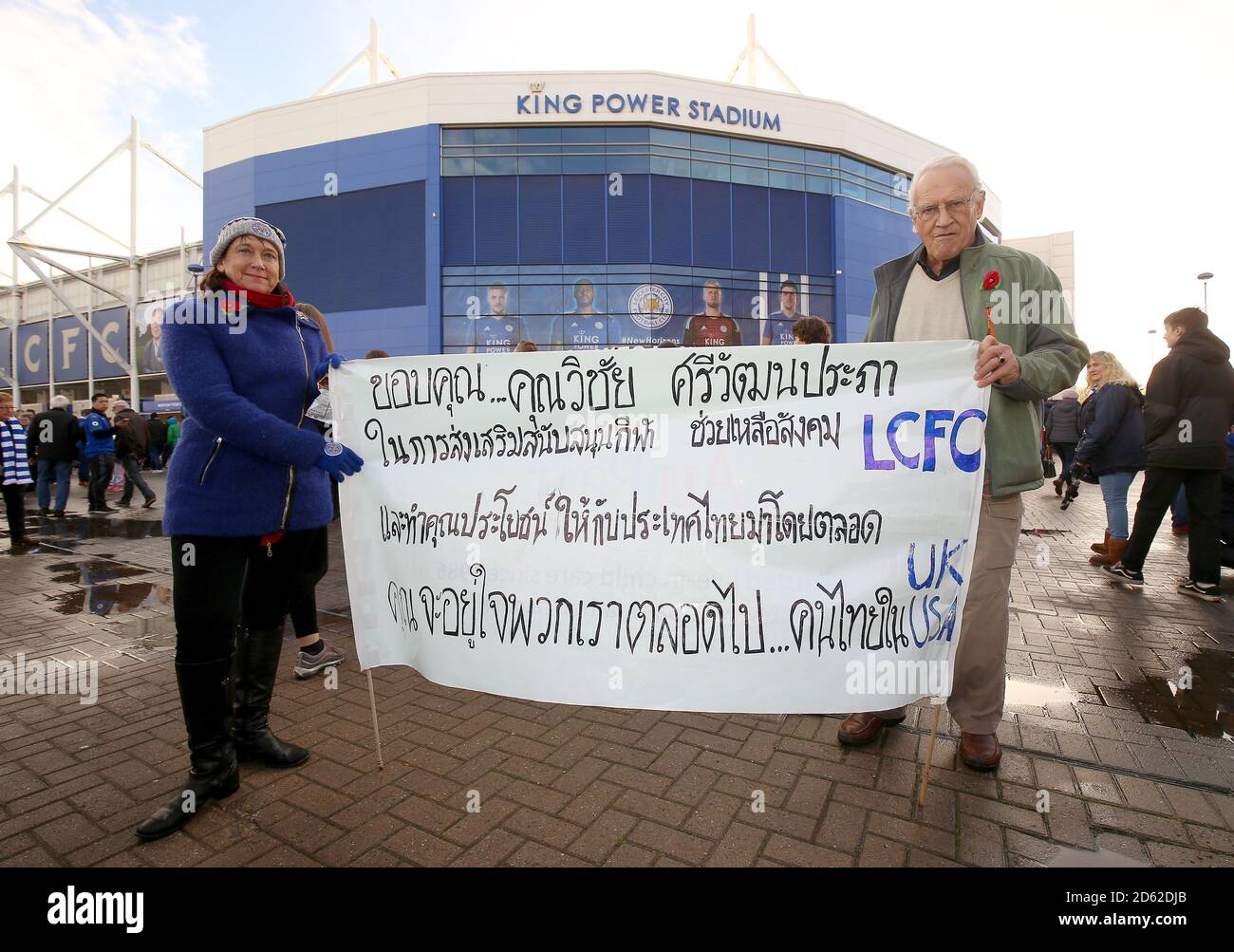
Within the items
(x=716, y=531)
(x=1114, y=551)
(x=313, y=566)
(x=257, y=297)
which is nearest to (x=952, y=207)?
(x=716, y=531)

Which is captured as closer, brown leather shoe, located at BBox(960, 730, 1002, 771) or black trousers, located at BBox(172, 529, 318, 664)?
black trousers, located at BBox(172, 529, 318, 664)

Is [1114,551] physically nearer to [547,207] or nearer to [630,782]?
[630,782]

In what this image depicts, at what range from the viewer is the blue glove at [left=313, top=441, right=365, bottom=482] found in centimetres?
258

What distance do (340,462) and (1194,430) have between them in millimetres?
6361

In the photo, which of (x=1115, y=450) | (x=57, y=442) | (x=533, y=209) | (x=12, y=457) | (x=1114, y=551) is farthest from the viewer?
(x=533, y=209)

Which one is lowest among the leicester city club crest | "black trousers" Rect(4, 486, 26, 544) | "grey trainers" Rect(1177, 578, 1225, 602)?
"grey trainers" Rect(1177, 578, 1225, 602)

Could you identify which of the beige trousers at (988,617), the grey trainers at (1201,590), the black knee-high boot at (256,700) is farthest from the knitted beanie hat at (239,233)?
the grey trainers at (1201,590)

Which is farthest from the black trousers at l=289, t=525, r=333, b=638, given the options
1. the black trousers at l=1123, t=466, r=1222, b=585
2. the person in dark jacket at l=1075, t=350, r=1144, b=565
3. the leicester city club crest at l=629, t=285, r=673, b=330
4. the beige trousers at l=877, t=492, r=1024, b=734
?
the leicester city club crest at l=629, t=285, r=673, b=330

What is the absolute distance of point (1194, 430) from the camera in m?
5.25

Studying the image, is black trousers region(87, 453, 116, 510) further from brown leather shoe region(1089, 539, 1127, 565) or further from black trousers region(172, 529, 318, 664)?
brown leather shoe region(1089, 539, 1127, 565)

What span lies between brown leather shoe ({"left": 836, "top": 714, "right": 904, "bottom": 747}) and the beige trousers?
0.37m

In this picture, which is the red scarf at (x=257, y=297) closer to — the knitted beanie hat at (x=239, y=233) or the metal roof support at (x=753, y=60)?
the knitted beanie hat at (x=239, y=233)

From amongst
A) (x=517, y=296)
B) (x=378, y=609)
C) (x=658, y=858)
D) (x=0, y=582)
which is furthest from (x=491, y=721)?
(x=517, y=296)
